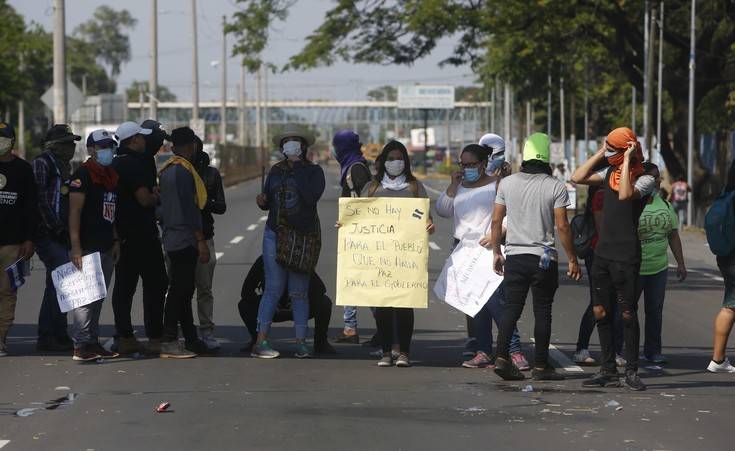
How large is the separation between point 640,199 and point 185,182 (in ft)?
11.0

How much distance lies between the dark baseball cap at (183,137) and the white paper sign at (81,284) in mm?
1024

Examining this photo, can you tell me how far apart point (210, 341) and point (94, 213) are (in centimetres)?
146

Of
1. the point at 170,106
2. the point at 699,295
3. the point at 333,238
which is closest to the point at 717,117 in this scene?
the point at 333,238

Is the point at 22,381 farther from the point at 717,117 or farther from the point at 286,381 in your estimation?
the point at 717,117

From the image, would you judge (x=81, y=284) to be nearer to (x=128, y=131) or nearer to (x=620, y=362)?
(x=128, y=131)

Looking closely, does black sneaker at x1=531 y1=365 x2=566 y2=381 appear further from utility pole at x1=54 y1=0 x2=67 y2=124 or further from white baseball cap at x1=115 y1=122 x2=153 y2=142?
utility pole at x1=54 y1=0 x2=67 y2=124

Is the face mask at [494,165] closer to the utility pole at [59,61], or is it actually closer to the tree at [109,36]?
the utility pole at [59,61]

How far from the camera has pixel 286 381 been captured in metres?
9.42

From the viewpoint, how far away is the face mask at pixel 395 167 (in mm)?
10156

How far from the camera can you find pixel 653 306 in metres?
10.5

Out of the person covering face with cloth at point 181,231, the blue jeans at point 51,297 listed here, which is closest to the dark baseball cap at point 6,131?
the blue jeans at point 51,297

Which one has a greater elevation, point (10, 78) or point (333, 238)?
point (10, 78)

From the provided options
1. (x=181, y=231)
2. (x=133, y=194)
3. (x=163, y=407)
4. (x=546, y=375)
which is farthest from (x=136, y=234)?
(x=546, y=375)

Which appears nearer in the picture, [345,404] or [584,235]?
[345,404]
